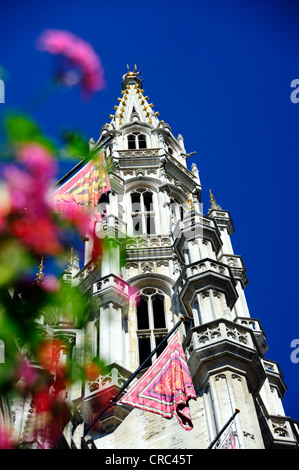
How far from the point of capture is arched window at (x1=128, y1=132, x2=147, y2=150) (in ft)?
140

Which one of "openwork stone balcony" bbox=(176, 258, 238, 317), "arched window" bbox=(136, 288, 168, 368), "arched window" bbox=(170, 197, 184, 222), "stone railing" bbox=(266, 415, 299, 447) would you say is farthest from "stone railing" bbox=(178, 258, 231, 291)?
"arched window" bbox=(170, 197, 184, 222)

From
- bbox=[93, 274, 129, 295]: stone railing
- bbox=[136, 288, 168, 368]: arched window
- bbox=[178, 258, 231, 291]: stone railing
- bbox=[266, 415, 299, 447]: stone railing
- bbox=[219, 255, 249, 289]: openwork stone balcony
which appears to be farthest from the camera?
bbox=[219, 255, 249, 289]: openwork stone balcony

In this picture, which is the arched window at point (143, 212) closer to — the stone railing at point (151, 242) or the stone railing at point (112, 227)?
the stone railing at point (151, 242)

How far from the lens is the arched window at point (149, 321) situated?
89.0ft

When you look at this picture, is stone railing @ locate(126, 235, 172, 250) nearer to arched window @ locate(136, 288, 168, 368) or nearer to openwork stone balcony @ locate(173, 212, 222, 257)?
openwork stone balcony @ locate(173, 212, 222, 257)

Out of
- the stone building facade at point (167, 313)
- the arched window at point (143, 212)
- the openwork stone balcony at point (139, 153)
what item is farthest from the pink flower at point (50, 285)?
the openwork stone balcony at point (139, 153)

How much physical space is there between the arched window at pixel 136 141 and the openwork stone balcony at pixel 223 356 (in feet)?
72.7

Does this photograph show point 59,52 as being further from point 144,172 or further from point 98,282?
point 144,172

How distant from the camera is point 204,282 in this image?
25.6 m

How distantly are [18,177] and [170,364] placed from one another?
11.9 metres

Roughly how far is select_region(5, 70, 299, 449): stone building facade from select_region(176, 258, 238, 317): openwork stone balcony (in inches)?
1.6

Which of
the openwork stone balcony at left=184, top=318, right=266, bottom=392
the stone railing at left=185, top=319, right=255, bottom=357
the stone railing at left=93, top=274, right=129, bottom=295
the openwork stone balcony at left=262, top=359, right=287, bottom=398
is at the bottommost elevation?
the openwork stone balcony at left=184, top=318, right=266, bottom=392

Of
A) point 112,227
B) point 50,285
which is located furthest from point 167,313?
point 50,285

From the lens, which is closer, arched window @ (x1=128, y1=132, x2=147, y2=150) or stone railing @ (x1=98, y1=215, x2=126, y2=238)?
stone railing @ (x1=98, y1=215, x2=126, y2=238)
